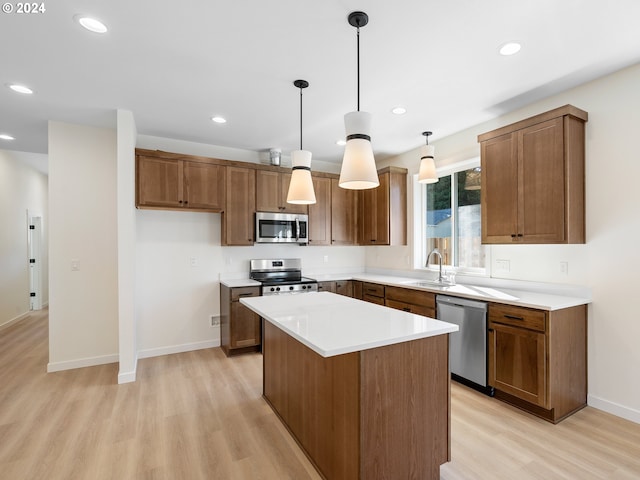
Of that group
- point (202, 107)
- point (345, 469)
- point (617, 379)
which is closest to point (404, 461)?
point (345, 469)

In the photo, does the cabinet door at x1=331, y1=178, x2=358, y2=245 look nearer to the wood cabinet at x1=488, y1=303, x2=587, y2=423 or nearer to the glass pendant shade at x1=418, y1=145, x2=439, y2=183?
the glass pendant shade at x1=418, y1=145, x2=439, y2=183

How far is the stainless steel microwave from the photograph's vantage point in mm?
4242

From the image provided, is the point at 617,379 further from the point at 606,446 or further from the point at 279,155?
the point at 279,155

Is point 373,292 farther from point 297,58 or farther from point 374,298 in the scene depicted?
point 297,58

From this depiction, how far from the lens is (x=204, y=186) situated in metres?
3.92

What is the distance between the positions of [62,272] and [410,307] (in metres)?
3.92

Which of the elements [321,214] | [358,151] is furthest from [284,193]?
[358,151]

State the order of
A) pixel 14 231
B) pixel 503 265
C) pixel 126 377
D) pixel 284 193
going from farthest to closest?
pixel 14 231
pixel 284 193
pixel 503 265
pixel 126 377

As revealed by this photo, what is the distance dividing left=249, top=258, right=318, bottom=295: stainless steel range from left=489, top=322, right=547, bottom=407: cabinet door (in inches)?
88.6

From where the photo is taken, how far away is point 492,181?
10.1 feet

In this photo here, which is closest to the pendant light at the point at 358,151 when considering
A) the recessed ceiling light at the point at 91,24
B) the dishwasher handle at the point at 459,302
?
the recessed ceiling light at the point at 91,24

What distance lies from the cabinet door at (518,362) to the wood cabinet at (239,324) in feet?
8.39

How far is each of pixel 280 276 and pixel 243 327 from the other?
0.97m

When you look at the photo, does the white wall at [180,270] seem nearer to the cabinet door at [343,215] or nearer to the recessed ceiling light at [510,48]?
the cabinet door at [343,215]
